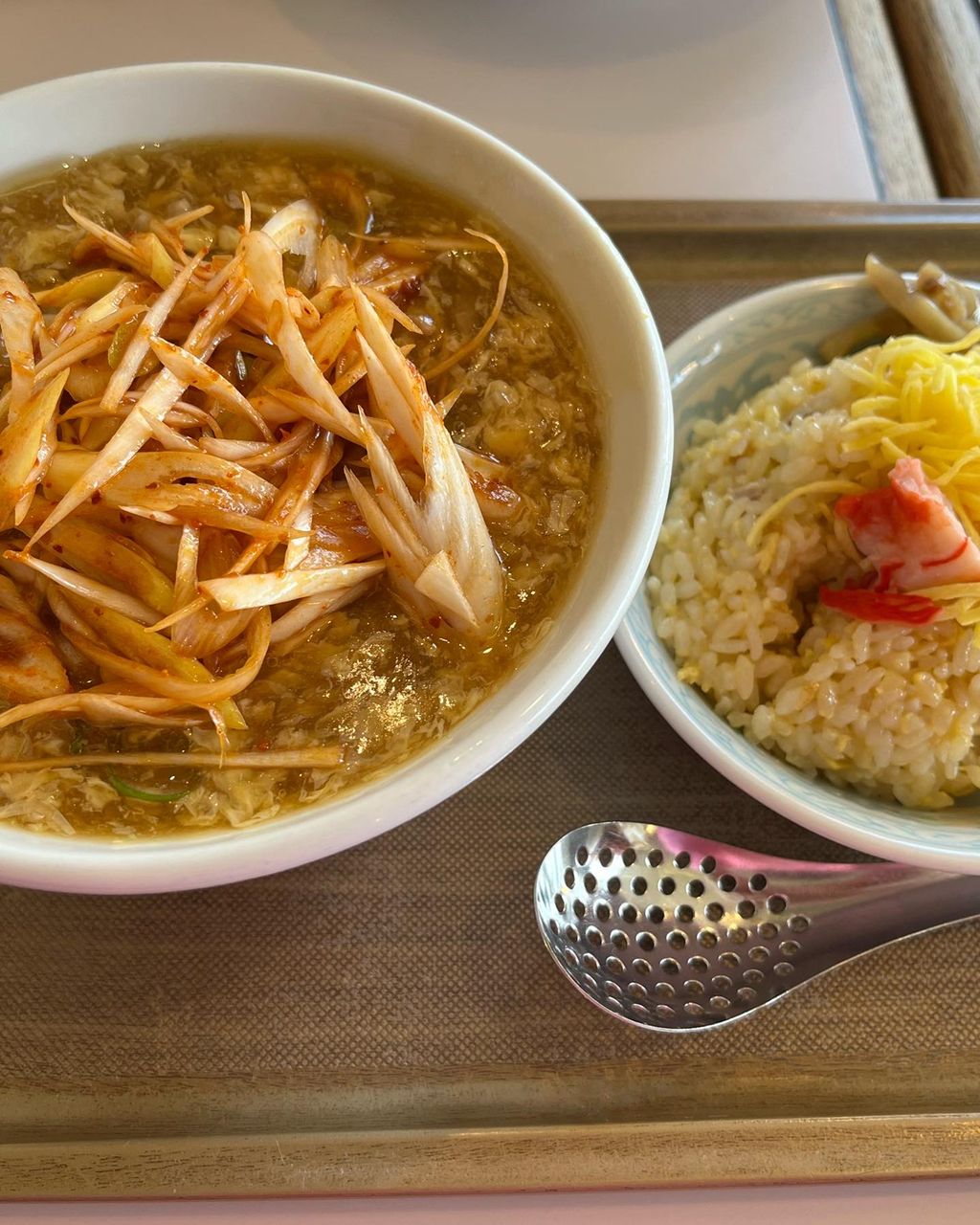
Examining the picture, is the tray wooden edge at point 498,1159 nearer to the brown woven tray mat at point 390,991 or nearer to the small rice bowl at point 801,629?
the brown woven tray mat at point 390,991

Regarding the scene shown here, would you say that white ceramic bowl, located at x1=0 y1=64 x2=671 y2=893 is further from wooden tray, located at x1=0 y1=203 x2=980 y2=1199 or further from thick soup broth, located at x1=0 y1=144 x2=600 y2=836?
wooden tray, located at x1=0 y1=203 x2=980 y2=1199

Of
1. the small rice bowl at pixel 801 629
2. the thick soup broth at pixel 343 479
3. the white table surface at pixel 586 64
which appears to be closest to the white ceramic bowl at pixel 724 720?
the small rice bowl at pixel 801 629

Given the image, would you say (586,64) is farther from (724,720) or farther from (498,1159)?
(498,1159)

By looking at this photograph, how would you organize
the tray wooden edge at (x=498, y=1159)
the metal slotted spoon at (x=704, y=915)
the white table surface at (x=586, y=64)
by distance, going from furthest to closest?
the white table surface at (x=586, y=64) → the metal slotted spoon at (x=704, y=915) → the tray wooden edge at (x=498, y=1159)

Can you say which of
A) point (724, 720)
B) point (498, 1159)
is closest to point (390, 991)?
point (498, 1159)

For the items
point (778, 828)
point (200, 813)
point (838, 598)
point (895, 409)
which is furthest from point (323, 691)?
point (895, 409)

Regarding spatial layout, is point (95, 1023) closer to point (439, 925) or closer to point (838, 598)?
point (439, 925)
